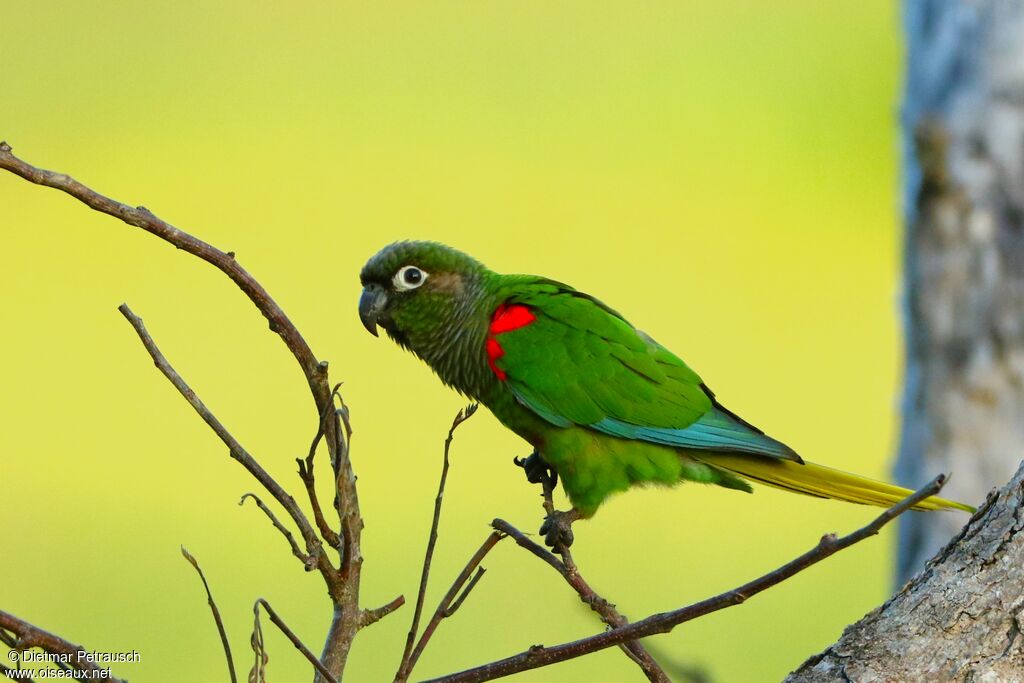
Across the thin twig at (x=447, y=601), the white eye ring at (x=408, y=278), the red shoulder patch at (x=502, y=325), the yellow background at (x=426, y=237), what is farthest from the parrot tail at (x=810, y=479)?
the yellow background at (x=426, y=237)

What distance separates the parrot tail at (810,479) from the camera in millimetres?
2338

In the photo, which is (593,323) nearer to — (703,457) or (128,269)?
(703,457)

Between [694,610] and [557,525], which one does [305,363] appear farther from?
[557,525]

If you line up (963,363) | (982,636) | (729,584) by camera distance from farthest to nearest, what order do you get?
(729,584)
(963,363)
(982,636)

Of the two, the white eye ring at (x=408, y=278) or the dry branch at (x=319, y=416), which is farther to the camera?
the white eye ring at (x=408, y=278)

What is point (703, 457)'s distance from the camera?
262 cm

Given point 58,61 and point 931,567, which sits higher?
point 58,61

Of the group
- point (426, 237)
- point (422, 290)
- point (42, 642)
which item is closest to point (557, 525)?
point (422, 290)

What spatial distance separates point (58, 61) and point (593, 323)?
7.29 metres

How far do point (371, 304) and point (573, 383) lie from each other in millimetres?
573

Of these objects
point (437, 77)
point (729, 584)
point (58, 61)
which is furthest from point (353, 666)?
point (58, 61)

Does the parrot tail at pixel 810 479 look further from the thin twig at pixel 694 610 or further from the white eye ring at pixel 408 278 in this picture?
the thin twig at pixel 694 610

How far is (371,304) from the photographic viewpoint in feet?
9.12

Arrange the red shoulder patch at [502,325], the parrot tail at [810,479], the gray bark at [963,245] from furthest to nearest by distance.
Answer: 1. the gray bark at [963,245]
2. the red shoulder patch at [502,325]
3. the parrot tail at [810,479]
